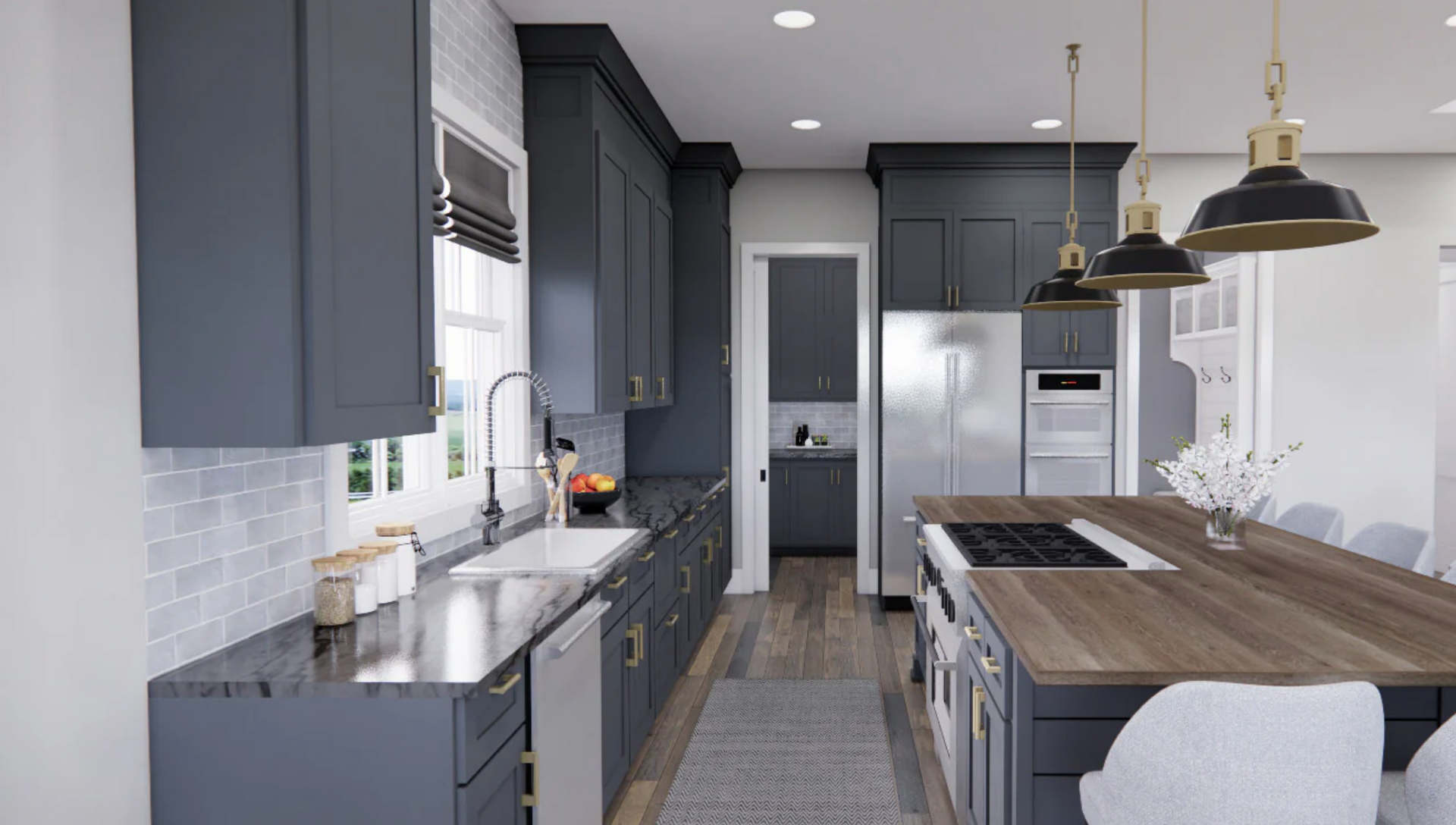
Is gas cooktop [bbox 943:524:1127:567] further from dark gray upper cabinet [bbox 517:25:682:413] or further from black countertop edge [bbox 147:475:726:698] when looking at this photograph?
dark gray upper cabinet [bbox 517:25:682:413]

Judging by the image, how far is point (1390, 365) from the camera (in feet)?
17.9

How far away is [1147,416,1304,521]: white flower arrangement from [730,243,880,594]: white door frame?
2706mm

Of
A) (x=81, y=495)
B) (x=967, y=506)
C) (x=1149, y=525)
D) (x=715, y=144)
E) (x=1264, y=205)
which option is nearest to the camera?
(x=81, y=495)

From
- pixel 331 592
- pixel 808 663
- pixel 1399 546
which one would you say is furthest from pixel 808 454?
pixel 331 592

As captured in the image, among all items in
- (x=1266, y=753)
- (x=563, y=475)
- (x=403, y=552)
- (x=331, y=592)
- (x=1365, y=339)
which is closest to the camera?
(x=1266, y=753)

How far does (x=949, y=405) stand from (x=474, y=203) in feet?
11.0

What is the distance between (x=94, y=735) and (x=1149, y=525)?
3205mm

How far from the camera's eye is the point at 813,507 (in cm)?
711

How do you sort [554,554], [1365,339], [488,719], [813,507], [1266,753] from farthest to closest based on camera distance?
[813,507] < [1365,339] < [554,554] < [488,719] < [1266,753]

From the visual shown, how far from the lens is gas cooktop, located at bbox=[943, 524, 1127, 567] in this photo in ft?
8.34

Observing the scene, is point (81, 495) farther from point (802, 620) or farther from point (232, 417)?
point (802, 620)

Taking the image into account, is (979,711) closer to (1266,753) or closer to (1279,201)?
(1266,753)

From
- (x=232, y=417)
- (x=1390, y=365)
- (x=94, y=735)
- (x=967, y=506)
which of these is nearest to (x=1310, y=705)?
(x=232, y=417)

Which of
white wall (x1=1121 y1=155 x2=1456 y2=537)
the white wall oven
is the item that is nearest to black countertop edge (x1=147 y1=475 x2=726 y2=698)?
the white wall oven
